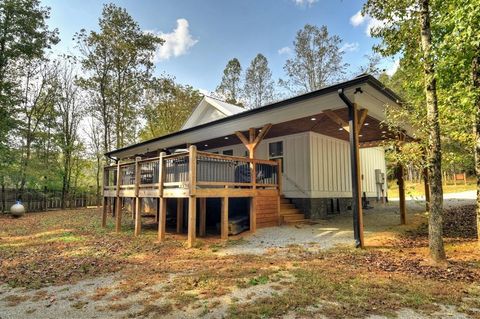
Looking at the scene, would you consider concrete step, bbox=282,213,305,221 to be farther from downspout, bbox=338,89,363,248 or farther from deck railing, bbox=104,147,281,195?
downspout, bbox=338,89,363,248

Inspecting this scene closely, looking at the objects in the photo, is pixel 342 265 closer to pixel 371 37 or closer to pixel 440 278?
pixel 440 278

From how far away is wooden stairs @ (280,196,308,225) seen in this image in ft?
30.9

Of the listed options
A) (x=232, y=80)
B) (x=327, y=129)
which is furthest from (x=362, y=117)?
(x=232, y=80)

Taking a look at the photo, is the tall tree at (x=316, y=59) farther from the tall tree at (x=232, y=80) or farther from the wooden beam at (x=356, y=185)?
the wooden beam at (x=356, y=185)

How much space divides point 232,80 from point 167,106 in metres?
7.69

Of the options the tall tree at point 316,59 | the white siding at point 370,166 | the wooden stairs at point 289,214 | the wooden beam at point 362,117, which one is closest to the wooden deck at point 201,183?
the wooden stairs at point 289,214

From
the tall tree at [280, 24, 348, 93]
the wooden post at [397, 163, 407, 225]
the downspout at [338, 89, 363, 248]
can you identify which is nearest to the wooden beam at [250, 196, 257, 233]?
the downspout at [338, 89, 363, 248]

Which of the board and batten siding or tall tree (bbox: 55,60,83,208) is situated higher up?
tall tree (bbox: 55,60,83,208)

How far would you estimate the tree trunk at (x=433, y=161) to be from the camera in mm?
4715

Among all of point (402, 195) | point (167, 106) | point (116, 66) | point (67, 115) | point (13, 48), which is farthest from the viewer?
point (167, 106)

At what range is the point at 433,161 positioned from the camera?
477cm

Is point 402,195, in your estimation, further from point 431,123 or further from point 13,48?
point 13,48

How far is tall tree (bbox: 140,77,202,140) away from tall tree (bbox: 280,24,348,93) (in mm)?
10033

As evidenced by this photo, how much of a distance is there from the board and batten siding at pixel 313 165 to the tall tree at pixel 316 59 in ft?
38.8
